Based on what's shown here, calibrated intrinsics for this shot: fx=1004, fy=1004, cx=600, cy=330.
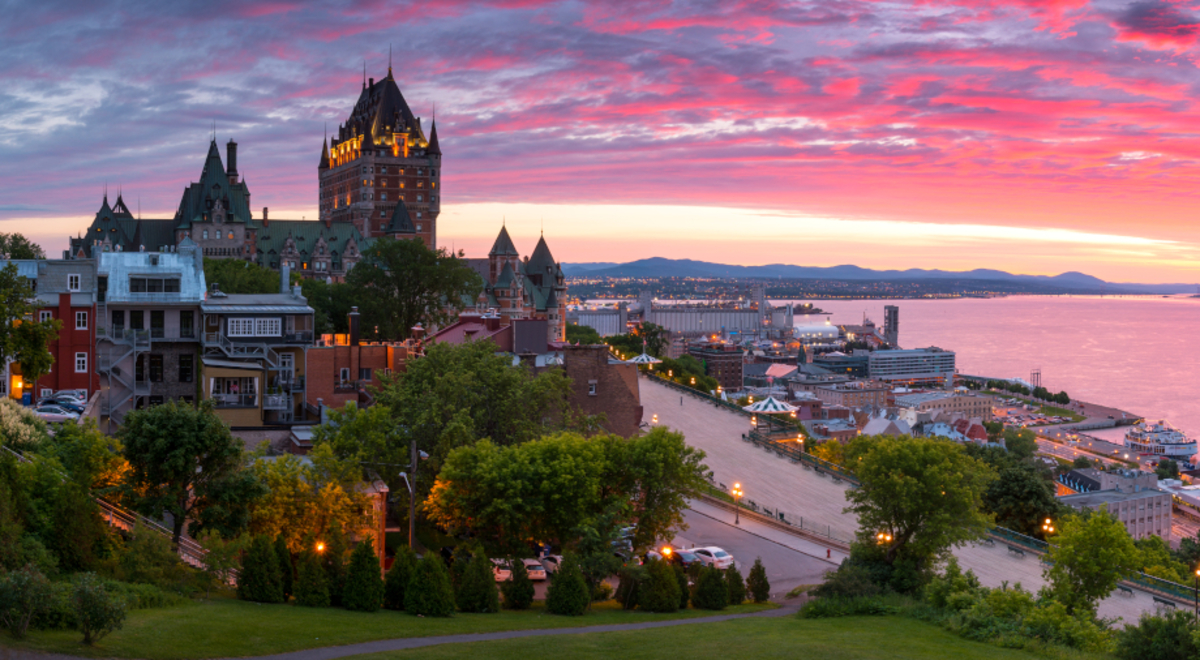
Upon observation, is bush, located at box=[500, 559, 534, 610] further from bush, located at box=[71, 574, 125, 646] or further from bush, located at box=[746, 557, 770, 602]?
bush, located at box=[71, 574, 125, 646]

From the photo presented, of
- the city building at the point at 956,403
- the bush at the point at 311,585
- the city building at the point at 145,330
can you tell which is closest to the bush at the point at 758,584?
the bush at the point at 311,585

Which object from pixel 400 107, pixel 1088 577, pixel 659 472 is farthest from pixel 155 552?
pixel 400 107

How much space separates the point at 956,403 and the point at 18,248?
144630 millimetres

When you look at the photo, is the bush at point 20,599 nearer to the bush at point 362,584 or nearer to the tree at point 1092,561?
the bush at point 362,584

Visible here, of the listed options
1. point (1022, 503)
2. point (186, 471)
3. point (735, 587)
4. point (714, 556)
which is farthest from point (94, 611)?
point (1022, 503)

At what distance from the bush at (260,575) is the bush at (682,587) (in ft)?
33.9

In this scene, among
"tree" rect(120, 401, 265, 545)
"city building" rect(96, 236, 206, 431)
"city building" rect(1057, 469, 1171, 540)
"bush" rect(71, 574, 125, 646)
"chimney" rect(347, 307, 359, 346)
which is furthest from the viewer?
"city building" rect(1057, 469, 1171, 540)

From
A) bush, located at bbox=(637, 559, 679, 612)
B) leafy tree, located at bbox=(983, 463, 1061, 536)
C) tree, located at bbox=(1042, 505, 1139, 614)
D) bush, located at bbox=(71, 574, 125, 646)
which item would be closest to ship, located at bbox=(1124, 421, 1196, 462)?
leafy tree, located at bbox=(983, 463, 1061, 536)

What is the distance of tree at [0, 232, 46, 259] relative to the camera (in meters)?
71.9

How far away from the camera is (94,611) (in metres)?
15.2

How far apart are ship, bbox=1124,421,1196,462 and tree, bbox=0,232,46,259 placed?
419 feet

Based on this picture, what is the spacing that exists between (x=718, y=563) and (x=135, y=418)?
17436mm

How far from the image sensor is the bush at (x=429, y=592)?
22562 millimetres

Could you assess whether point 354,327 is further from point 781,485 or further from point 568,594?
point 568,594
